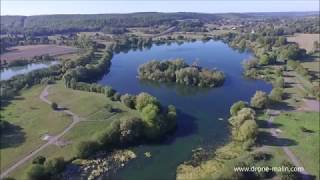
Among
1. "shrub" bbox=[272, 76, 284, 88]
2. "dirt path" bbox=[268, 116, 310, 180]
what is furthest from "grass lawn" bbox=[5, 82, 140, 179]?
"shrub" bbox=[272, 76, 284, 88]

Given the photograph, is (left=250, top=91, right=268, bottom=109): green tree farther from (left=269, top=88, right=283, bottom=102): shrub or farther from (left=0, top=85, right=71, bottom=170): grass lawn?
(left=0, top=85, right=71, bottom=170): grass lawn

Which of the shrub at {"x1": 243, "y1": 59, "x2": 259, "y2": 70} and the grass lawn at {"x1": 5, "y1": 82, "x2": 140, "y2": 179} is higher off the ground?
the shrub at {"x1": 243, "y1": 59, "x2": 259, "y2": 70}

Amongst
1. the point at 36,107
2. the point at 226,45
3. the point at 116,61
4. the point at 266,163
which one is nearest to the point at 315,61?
the point at 226,45

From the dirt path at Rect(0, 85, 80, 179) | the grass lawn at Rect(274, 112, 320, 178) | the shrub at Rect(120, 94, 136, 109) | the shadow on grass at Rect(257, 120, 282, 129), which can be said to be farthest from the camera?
the shrub at Rect(120, 94, 136, 109)

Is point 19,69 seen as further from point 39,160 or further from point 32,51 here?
point 39,160

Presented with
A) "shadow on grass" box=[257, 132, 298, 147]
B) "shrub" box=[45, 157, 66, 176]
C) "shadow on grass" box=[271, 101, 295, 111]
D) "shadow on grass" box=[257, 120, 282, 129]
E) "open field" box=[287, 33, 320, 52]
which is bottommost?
"shrub" box=[45, 157, 66, 176]

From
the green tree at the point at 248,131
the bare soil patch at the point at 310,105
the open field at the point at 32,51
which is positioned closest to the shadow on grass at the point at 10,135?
the green tree at the point at 248,131

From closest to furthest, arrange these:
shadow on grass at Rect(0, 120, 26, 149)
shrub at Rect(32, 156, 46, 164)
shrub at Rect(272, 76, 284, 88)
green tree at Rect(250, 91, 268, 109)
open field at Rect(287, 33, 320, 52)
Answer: shrub at Rect(32, 156, 46, 164) → shadow on grass at Rect(0, 120, 26, 149) → green tree at Rect(250, 91, 268, 109) → shrub at Rect(272, 76, 284, 88) → open field at Rect(287, 33, 320, 52)

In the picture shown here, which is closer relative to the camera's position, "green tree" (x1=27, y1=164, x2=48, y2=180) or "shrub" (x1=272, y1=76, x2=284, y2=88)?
"green tree" (x1=27, y1=164, x2=48, y2=180)

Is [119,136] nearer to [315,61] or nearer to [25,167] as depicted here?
[25,167]
